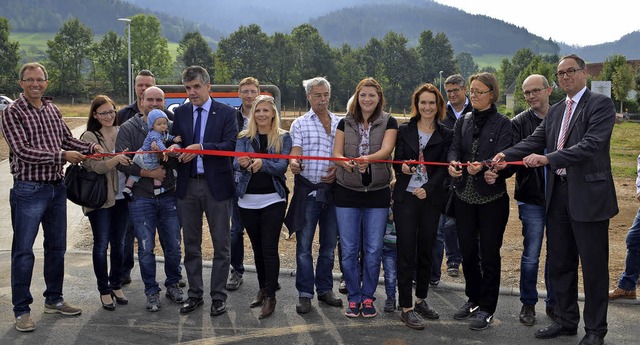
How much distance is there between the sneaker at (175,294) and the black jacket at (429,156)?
2.46 metres

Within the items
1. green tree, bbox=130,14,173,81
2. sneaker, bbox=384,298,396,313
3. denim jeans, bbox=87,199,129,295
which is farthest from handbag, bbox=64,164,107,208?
green tree, bbox=130,14,173,81

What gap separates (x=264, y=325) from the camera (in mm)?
6012

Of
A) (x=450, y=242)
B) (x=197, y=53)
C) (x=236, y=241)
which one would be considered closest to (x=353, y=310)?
(x=236, y=241)

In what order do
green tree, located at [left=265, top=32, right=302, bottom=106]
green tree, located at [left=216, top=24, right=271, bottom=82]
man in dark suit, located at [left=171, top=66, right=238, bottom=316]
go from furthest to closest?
green tree, located at [left=265, top=32, right=302, bottom=106] < green tree, located at [left=216, top=24, right=271, bottom=82] < man in dark suit, located at [left=171, top=66, right=238, bottom=316]

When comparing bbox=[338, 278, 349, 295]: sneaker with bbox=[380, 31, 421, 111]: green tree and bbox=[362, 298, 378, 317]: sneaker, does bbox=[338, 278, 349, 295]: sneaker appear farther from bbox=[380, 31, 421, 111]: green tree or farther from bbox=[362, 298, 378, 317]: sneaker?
bbox=[380, 31, 421, 111]: green tree

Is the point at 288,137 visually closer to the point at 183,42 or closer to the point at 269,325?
the point at 269,325

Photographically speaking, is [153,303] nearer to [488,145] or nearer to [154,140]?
[154,140]

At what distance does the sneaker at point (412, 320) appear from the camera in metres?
5.91

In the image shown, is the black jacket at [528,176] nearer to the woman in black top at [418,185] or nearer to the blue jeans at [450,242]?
the woman in black top at [418,185]

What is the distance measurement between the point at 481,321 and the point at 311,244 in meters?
1.80

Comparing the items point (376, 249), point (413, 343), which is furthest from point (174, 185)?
point (413, 343)

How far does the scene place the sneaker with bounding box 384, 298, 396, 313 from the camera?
20.9 ft

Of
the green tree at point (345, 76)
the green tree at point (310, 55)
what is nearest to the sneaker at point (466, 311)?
the green tree at point (345, 76)

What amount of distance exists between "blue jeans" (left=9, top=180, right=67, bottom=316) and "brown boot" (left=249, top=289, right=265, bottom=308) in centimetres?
200
